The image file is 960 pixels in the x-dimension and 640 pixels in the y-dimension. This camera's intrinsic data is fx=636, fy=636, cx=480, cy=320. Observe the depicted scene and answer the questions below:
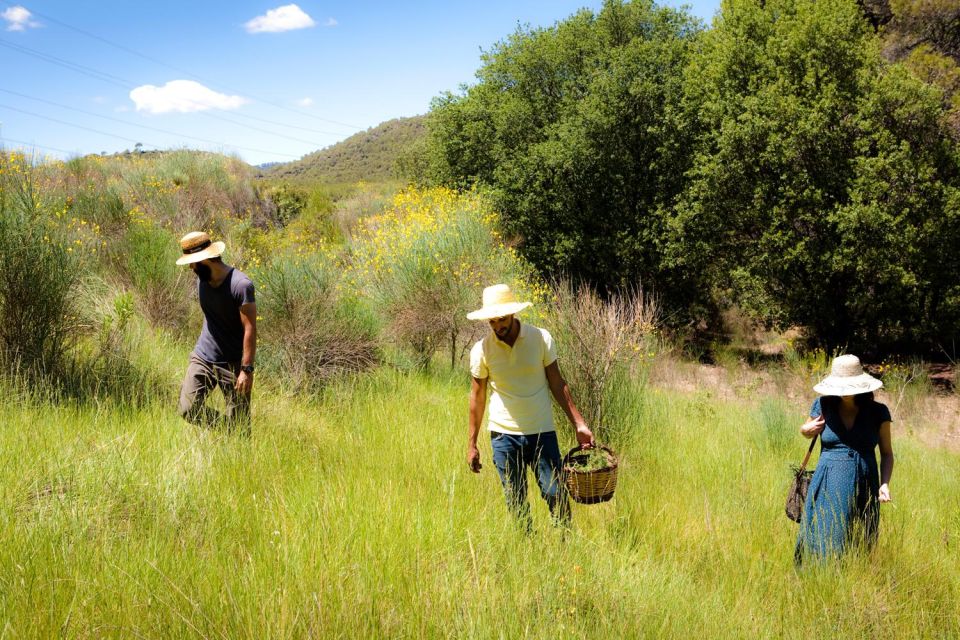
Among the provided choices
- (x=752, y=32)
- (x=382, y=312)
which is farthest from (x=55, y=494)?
(x=752, y=32)

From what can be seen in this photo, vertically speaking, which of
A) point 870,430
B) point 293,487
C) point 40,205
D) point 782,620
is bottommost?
point 782,620

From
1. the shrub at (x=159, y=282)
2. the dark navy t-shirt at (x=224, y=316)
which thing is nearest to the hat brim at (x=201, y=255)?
the dark navy t-shirt at (x=224, y=316)

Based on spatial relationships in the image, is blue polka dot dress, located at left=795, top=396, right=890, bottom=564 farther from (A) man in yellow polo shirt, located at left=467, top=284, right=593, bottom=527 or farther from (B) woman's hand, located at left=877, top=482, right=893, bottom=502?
(A) man in yellow polo shirt, located at left=467, top=284, right=593, bottom=527

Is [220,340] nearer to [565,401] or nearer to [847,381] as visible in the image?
[565,401]

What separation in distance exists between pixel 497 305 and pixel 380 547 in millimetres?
1527

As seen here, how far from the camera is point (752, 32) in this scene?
52.7ft

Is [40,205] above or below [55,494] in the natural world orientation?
above

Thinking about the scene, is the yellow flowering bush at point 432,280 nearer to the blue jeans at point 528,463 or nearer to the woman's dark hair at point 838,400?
the blue jeans at point 528,463

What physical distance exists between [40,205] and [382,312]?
496 centimetres

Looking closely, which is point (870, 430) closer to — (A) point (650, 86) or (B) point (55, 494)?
(B) point (55, 494)

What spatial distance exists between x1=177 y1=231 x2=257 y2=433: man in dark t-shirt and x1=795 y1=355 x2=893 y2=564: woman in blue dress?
3952 millimetres

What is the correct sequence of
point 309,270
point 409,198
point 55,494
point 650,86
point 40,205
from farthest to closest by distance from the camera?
point 650,86 → point 409,198 → point 309,270 → point 40,205 → point 55,494

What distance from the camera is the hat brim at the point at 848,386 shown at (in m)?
3.75

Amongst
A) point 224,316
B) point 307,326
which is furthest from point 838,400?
point 307,326
